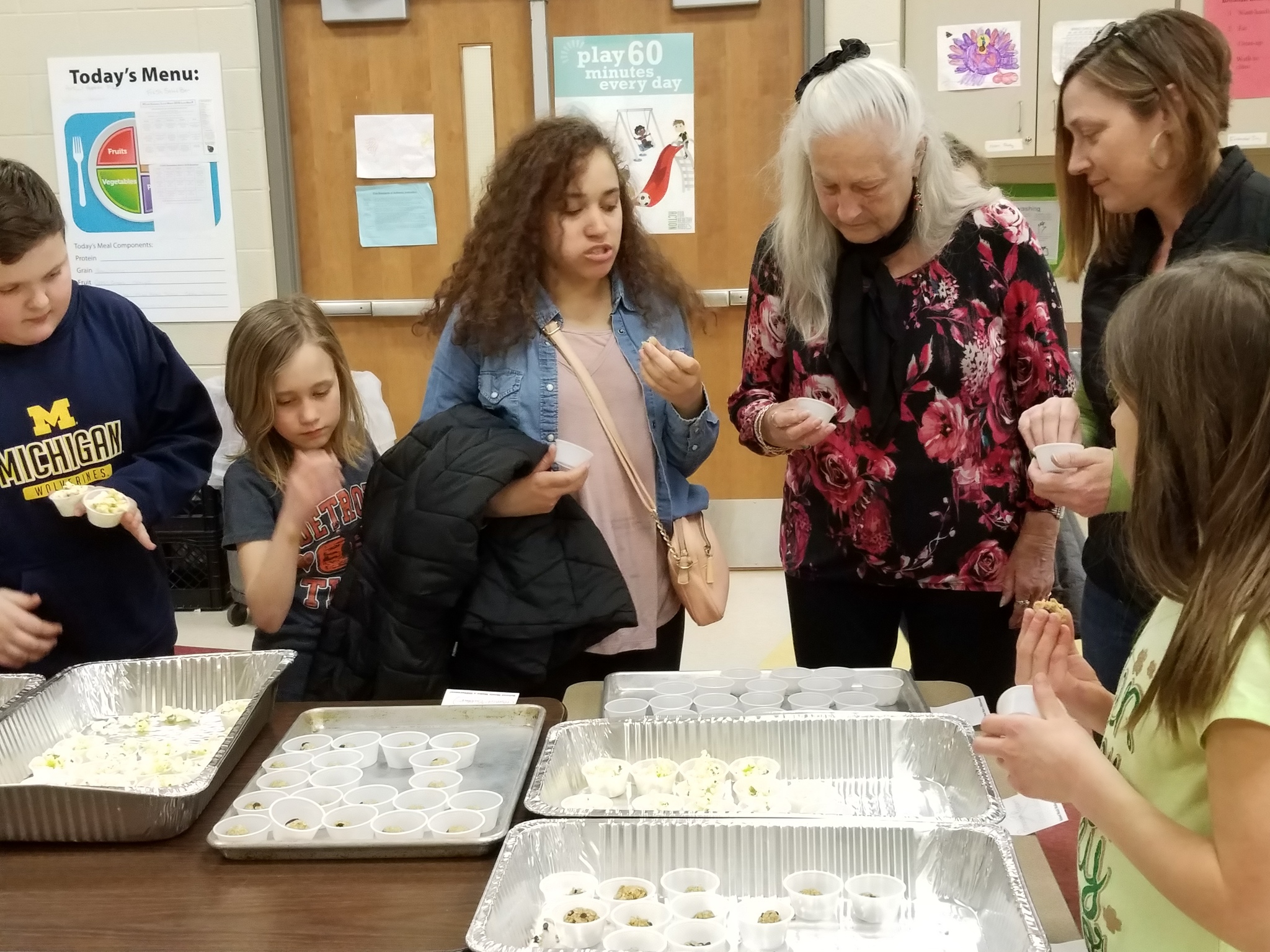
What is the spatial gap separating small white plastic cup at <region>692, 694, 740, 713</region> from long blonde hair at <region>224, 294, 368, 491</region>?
0.84 m

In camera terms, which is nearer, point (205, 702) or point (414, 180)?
point (205, 702)

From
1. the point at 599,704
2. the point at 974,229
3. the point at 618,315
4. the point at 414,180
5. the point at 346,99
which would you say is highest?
the point at 346,99

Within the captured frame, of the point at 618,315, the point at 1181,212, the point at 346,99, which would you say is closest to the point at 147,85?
the point at 346,99

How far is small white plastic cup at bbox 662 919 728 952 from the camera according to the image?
1144 mm

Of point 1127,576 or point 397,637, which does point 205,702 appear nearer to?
point 397,637

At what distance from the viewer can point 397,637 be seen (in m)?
1.75

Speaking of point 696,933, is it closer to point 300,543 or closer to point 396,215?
point 300,543

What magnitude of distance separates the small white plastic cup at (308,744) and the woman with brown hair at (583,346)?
484mm

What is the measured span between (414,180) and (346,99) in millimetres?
384

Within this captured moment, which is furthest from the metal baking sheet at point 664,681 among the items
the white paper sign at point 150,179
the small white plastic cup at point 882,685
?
the white paper sign at point 150,179

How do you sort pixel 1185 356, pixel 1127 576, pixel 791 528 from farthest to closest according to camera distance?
pixel 791 528 → pixel 1127 576 → pixel 1185 356

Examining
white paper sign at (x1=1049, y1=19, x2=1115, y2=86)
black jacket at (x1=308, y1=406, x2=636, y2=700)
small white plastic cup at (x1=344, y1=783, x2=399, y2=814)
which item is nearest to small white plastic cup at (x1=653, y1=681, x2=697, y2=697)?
black jacket at (x1=308, y1=406, x2=636, y2=700)

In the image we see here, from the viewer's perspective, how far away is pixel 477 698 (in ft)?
5.54

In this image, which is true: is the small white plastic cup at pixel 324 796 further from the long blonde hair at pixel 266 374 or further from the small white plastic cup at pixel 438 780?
the long blonde hair at pixel 266 374
